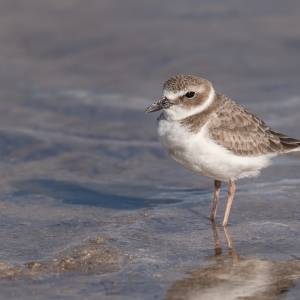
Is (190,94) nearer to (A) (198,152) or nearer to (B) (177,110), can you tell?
(B) (177,110)

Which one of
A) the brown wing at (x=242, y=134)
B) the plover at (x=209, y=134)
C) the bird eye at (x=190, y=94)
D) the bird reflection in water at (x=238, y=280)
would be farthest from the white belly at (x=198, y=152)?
the bird reflection in water at (x=238, y=280)

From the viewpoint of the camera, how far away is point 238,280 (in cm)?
586

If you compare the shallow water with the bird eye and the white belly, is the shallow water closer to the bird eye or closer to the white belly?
the white belly

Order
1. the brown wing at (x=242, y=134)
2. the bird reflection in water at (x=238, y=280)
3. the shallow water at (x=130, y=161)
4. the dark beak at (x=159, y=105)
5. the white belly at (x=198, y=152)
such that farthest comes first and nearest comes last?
1. the brown wing at (x=242, y=134)
2. the dark beak at (x=159, y=105)
3. the white belly at (x=198, y=152)
4. the shallow water at (x=130, y=161)
5. the bird reflection in water at (x=238, y=280)

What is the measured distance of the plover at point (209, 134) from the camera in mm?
7344

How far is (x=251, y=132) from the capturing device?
8070 millimetres

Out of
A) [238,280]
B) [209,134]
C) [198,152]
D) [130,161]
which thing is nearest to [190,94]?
[209,134]

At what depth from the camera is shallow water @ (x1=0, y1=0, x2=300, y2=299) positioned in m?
6.03

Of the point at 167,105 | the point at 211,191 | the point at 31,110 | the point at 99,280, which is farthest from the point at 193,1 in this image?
the point at 99,280

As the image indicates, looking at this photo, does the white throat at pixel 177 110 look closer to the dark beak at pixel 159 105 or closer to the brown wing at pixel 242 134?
the dark beak at pixel 159 105

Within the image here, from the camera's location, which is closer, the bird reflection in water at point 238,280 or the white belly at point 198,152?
the bird reflection in water at point 238,280

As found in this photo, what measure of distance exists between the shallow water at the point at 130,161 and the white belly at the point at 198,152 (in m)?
0.56

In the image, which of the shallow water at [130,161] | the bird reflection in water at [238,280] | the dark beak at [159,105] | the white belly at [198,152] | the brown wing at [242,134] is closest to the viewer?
the bird reflection in water at [238,280]

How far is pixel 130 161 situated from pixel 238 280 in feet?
14.8
